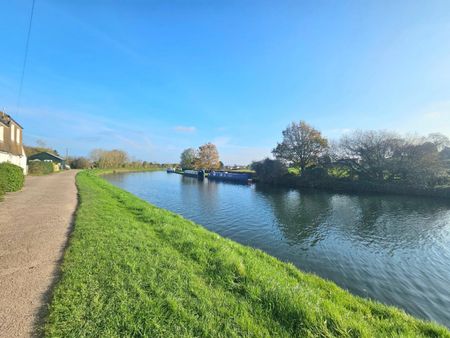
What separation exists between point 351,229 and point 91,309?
14.3m

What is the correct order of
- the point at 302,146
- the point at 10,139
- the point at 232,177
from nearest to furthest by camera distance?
the point at 10,139 → the point at 302,146 → the point at 232,177

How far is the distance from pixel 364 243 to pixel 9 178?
2228cm

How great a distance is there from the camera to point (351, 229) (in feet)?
43.9

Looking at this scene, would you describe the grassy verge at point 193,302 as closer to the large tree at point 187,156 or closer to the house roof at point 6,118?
the house roof at point 6,118

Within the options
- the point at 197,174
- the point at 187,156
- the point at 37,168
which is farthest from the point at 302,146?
the point at 187,156

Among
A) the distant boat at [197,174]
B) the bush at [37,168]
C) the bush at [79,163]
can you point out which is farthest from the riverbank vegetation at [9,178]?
the bush at [79,163]

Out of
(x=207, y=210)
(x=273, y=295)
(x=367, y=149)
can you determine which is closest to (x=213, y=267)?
(x=273, y=295)

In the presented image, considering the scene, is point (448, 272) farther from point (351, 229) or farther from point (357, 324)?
point (357, 324)

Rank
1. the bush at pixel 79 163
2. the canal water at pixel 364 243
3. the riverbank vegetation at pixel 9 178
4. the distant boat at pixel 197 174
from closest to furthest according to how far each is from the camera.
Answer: the canal water at pixel 364 243, the riverbank vegetation at pixel 9 178, the distant boat at pixel 197 174, the bush at pixel 79 163

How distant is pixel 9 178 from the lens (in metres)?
14.5

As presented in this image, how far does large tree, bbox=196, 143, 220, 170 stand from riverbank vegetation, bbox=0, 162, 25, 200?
59.0 m

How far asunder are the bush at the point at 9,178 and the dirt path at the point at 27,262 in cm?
543

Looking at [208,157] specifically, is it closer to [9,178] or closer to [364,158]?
[364,158]

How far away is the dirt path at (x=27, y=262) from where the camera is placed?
312cm
